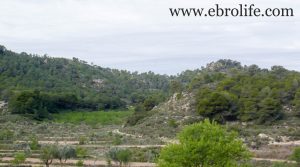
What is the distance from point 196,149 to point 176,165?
38.6 inches

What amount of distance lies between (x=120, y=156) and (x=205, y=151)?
15.9 m

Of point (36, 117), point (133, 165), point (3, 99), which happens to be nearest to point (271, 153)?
point (133, 165)

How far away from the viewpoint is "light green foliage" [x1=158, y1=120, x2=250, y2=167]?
2297 centimetres

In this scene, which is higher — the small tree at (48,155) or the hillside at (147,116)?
the hillside at (147,116)

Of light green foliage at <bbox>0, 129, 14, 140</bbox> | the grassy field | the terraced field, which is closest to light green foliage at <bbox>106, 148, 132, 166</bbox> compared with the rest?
the terraced field

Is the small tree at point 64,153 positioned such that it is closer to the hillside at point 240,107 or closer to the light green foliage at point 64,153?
the light green foliage at point 64,153

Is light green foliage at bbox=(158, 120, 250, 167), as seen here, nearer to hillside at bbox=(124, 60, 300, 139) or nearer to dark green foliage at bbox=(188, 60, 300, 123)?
hillside at bbox=(124, 60, 300, 139)

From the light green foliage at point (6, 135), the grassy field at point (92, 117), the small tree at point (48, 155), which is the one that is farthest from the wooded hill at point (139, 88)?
the small tree at point (48, 155)

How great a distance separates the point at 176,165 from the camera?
898 inches

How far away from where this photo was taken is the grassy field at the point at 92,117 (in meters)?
80.1

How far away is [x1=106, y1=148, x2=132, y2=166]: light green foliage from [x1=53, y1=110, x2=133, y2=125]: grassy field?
39115 mm

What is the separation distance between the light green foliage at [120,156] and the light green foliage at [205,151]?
14.6 meters

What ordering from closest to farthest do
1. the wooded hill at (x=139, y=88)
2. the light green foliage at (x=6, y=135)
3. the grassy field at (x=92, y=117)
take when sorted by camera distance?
the light green foliage at (x=6, y=135) < the wooded hill at (x=139, y=88) < the grassy field at (x=92, y=117)

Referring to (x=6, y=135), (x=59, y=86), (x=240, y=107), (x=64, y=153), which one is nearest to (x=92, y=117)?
(x=59, y=86)
